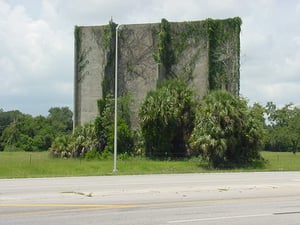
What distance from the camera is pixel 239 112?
43.7 metres

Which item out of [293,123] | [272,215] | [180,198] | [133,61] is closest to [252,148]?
[133,61]

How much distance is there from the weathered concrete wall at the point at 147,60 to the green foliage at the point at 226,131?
9.18 m

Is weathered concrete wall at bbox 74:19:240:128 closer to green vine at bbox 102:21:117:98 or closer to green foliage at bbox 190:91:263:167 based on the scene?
green vine at bbox 102:21:117:98

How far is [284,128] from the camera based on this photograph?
95500mm

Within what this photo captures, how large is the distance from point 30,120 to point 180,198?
107 m

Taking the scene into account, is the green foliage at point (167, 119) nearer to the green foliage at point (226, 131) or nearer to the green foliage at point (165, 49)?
the green foliage at point (226, 131)

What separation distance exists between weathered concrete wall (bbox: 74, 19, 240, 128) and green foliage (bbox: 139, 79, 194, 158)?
482 centimetres

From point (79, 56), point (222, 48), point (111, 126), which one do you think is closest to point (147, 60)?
point (79, 56)

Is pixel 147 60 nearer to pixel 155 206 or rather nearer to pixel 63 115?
pixel 155 206

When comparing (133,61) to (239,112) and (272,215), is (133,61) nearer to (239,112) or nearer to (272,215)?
(239,112)

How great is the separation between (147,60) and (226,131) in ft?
53.7

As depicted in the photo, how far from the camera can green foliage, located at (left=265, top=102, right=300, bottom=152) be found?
9200 cm

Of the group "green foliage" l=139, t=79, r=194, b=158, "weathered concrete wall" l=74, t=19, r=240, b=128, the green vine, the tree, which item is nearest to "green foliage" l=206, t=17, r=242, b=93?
"weathered concrete wall" l=74, t=19, r=240, b=128

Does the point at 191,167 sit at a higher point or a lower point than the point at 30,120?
lower
